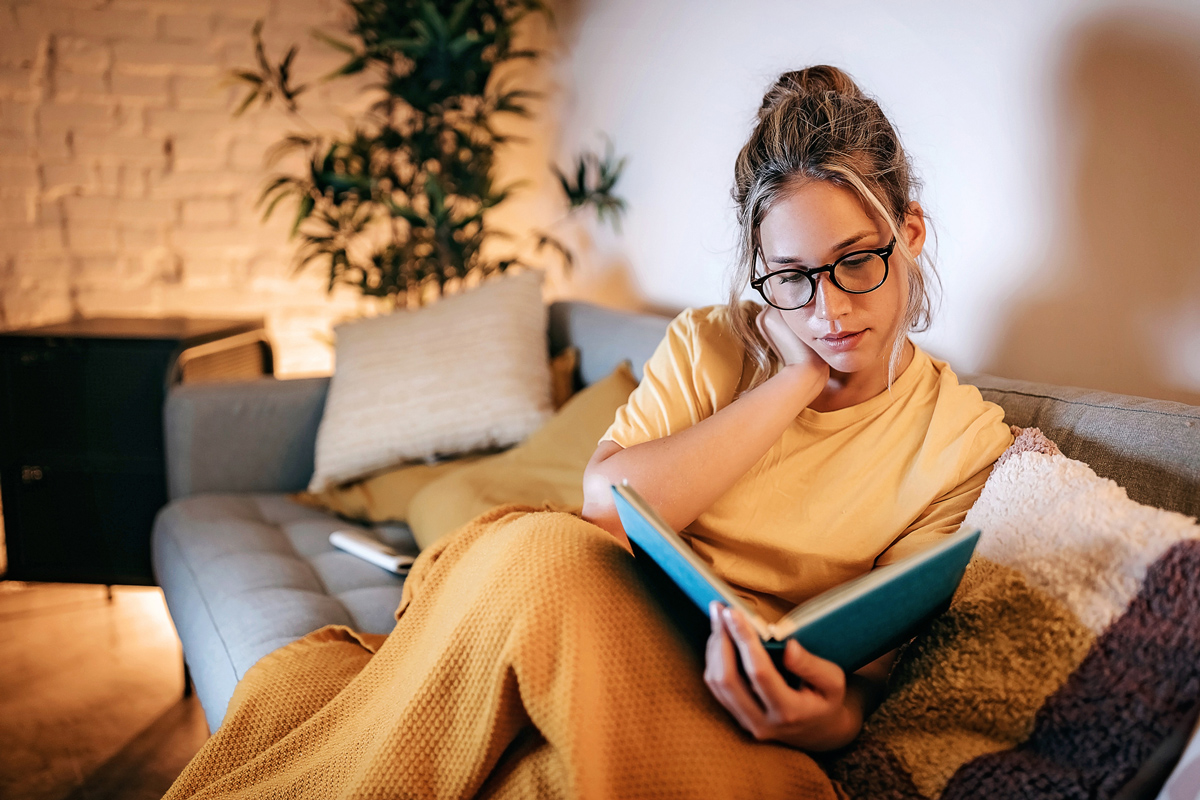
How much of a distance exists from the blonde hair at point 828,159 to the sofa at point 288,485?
0.24 meters

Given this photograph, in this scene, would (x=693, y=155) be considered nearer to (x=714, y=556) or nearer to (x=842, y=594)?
(x=714, y=556)

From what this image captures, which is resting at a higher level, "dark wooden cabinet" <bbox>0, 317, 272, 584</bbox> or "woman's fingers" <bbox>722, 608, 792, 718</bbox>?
"woman's fingers" <bbox>722, 608, 792, 718</bbox>

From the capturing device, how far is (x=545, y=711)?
687mm

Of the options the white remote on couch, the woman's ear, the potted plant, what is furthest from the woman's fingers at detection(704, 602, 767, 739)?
the potted plant

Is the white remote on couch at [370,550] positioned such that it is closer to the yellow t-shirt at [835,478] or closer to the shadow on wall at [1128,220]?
the yellow t-shirt at [835,478]

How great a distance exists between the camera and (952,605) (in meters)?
0.78

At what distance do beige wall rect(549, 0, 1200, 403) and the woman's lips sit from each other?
0.37m

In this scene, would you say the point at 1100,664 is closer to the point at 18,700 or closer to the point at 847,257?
the point at 847,257

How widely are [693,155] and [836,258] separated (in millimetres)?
1069

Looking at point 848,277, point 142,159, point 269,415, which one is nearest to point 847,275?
point 848,277

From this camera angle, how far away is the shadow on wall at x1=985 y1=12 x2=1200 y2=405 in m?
0.97

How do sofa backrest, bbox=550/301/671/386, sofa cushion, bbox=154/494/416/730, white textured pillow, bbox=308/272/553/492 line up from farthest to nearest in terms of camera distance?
1. white textured pillow, bbox=308/272/553/492
2. sofa backrest, bbox=550/301/671/386
3. sofa cushion, bbox=154/494/416/730

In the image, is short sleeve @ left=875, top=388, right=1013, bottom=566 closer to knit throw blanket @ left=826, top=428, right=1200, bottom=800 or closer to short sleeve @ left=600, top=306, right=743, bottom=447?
knit throw blanket @ left=826, top=428, right=1200, bottom=800

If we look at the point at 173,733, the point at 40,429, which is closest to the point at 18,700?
the point at 173,733
